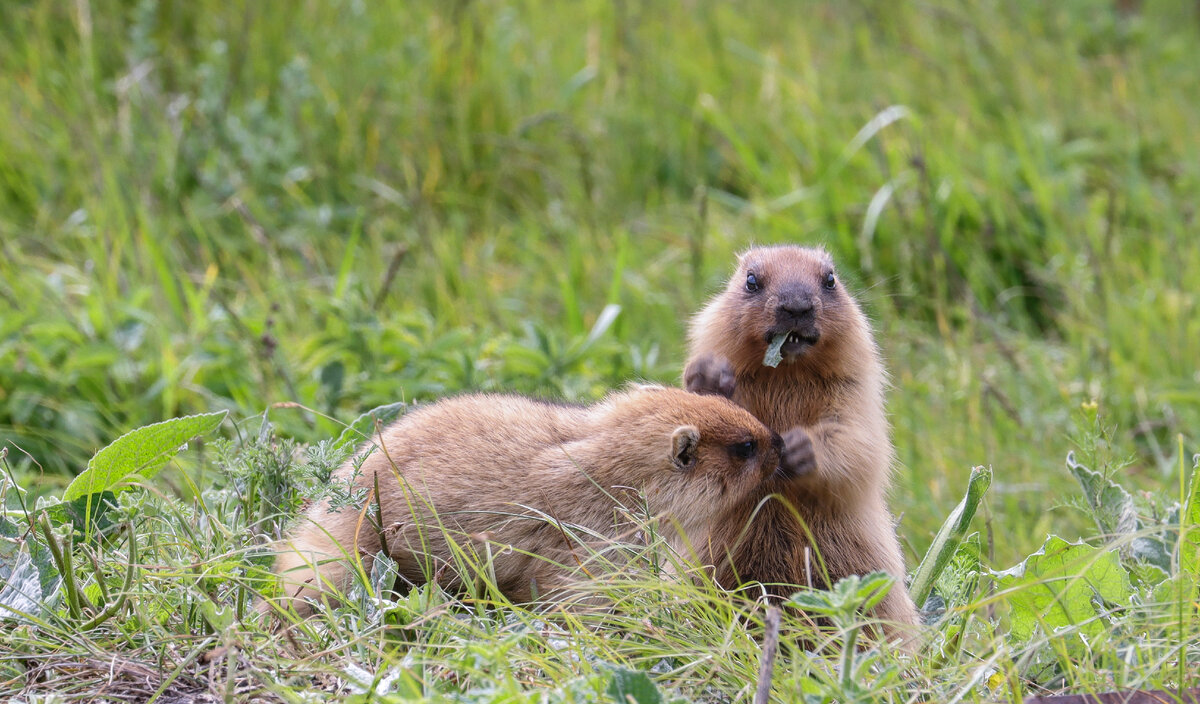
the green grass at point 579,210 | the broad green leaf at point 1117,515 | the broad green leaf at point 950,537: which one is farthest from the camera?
the green grass at point 579,210

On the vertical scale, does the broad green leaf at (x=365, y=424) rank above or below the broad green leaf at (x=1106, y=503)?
below

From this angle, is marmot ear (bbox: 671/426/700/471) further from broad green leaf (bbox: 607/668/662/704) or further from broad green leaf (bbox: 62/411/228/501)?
broad green leaf (bbox: 62/411/228/501)

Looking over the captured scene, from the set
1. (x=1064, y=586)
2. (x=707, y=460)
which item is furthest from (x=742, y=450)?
(x=1064, y=586)

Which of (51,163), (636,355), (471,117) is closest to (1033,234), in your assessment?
(636,355)

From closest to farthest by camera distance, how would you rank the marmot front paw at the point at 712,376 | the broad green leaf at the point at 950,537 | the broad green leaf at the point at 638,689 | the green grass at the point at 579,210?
1. the broad green leaf at the point at 638,689
2. the broad green leaf at the point at 950,537
3. the marmot front paw at the point at 712,376
4. the green grass at the point at 579,210

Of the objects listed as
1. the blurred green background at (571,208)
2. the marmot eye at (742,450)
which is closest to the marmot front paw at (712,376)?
the marmot eye at (742,450)

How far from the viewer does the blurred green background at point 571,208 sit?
17.9ft

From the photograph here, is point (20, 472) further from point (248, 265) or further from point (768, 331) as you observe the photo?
point (768, 331)

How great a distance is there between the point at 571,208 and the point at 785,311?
391 cm

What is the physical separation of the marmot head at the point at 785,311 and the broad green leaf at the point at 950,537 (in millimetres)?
755

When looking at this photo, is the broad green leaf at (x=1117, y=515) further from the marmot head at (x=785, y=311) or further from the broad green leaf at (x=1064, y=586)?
the marmot head at (x=785, y=311)

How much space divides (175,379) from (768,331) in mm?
3050

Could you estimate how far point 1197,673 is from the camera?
2.56 m

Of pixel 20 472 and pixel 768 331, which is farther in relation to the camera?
pixel 20 472
